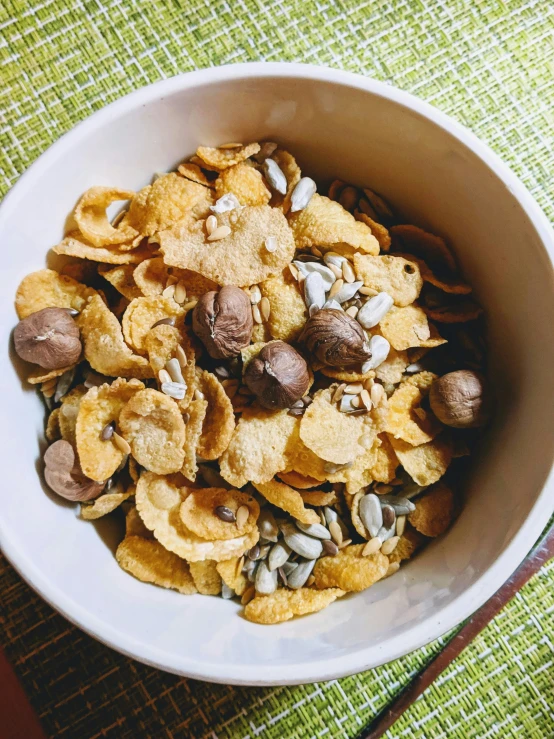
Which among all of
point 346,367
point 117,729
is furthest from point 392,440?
point 117,729

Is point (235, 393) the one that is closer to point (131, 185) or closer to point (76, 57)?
point (131, 185)

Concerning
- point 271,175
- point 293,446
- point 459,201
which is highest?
point 271,175

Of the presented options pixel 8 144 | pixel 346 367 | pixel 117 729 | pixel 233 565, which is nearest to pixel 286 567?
pixel 233 565

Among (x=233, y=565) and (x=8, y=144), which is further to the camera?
(x=8, y=144)

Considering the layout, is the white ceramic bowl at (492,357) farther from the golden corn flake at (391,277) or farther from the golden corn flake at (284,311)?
the golden corn flake at (284,311)

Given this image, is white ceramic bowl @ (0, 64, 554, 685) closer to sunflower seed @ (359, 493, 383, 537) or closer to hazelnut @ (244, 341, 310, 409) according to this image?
sunflower seed @ (359, 493, 383, 537)

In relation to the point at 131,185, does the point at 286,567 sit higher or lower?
lower

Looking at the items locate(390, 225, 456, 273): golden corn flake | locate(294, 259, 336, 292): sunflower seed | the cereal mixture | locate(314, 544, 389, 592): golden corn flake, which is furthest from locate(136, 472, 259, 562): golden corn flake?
locate(390, 225, 456, 273): golden corn flake
